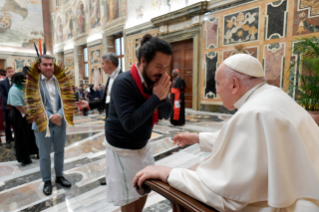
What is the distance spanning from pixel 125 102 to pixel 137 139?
0.32 meters

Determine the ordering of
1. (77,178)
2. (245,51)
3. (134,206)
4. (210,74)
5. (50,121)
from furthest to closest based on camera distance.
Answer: (210,74) → (245,51) → (77,178) → (50,121) → (134,206)

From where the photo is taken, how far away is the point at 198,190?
86 centimetres

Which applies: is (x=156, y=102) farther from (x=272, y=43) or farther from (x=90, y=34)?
(x=90, y=34)

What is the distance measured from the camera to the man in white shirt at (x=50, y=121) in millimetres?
2242

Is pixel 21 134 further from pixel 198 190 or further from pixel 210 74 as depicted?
pixel 210 74

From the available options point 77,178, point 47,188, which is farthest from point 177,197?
point 77,178

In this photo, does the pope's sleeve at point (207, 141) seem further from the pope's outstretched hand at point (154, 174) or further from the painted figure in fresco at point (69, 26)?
the painted figure in fresco at point (69, 26)

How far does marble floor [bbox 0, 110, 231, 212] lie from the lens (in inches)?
83.3

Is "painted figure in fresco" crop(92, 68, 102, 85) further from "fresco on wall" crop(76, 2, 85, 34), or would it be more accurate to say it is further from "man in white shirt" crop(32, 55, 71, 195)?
"man in white shirt" crop(32, 55, 71, 195)

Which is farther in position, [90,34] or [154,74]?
[90,34]

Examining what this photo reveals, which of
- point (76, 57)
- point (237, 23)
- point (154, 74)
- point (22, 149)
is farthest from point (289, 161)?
point (76, 57)

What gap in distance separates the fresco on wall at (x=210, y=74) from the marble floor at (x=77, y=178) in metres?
3.93

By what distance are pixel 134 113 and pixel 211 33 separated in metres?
7.50

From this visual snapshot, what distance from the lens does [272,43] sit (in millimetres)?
6348
